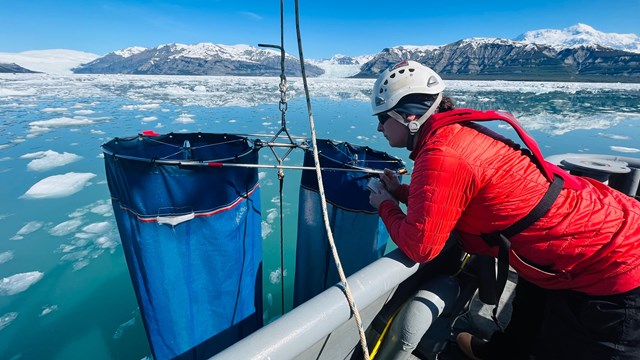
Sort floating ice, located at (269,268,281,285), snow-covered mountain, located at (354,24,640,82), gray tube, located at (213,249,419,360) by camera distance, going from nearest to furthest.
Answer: gray tube, located at (213,249,419,360)
floating ice, located at (269,268,281,285)
snow-covered mountain, located at (354,24,640,82)

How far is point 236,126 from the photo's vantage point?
10609 millimetres

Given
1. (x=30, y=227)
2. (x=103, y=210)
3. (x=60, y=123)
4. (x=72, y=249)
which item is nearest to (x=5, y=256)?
(x=72, y=249)

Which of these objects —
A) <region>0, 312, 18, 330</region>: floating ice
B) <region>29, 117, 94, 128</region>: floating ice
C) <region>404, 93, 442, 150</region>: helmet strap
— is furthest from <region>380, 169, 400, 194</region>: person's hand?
<region>29, 117, 94, 128</region>: floating ice

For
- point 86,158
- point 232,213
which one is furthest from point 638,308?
point 86,158

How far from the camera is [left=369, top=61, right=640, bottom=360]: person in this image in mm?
1009

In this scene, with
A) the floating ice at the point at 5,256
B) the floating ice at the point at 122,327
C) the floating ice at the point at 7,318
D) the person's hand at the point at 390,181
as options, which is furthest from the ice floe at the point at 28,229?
the person's hand at the point at 390,181

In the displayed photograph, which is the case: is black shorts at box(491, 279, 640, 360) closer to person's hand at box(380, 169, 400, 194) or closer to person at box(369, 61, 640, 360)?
person at box(369, 61, 640, 360)

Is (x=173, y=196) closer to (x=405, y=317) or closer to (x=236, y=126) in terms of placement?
(x=405, y=317)

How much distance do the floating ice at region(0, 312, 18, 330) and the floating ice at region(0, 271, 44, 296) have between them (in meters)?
0.32

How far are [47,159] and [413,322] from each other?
336 inches

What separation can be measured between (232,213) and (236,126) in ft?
31.7

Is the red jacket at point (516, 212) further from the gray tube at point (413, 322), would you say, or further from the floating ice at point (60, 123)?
the floating ice at point (60, 123)

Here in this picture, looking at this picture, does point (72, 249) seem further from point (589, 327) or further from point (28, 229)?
point (589, 327)

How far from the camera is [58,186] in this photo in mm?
5238
